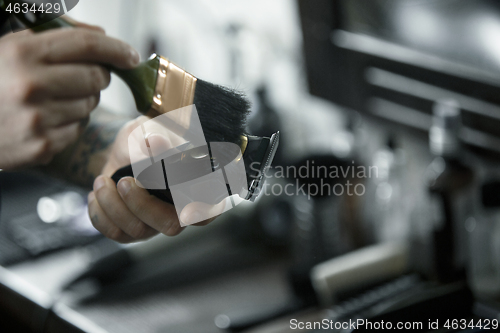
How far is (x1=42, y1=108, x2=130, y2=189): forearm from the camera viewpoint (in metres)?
0.24

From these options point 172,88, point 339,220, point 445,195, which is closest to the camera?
point 172,88

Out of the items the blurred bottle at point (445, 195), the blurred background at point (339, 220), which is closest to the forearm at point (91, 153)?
the blurred background at point (339, 220)

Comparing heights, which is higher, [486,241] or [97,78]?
[97,78]

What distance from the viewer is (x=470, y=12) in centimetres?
39

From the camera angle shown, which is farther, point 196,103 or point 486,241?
point 486,241

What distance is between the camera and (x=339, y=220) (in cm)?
55

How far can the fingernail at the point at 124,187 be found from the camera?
0.62ft

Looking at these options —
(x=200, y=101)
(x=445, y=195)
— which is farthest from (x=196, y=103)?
(x=445, y=195)

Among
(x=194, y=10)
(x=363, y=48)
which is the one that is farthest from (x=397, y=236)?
(x=194, y=10)

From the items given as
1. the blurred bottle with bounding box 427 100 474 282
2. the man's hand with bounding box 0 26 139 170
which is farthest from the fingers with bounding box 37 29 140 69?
the blurred bottle with bounding box 427 100 474 282

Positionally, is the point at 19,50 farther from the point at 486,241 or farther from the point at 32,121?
the point at 486,241

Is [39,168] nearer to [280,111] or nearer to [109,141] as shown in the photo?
[109,141]

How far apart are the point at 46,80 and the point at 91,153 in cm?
9

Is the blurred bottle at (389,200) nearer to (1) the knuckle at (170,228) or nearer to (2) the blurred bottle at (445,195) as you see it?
(2) the blurred bottle at (445,195)
